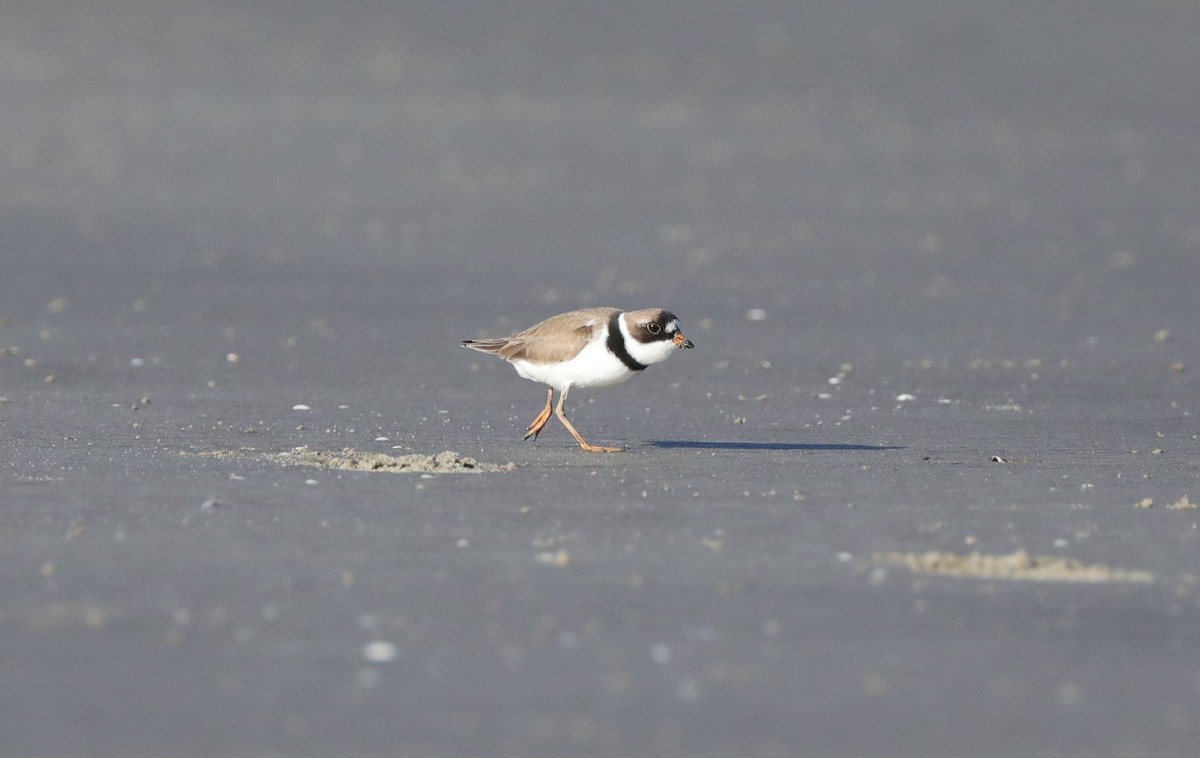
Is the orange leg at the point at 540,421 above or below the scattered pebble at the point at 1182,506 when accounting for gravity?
above

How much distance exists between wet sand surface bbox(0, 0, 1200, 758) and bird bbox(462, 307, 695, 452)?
48 centimetres

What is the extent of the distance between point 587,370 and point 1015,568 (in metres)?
A: 3.25

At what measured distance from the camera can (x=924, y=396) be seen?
11477 mm

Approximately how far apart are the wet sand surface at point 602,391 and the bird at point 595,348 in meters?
0.48

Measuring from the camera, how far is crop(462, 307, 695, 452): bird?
31.1ft

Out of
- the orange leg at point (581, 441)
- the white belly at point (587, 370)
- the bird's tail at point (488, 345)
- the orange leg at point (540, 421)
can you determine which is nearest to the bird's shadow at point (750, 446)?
the orange leg at point (581, 441)

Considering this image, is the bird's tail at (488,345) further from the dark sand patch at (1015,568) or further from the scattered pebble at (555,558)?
the dark sand patch at (1015,568)

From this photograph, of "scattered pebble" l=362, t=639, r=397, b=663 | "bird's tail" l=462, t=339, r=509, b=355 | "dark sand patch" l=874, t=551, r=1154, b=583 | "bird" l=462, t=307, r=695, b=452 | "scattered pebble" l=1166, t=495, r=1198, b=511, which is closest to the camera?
"scattered pebble" l=362, t=639, r=397, b=663

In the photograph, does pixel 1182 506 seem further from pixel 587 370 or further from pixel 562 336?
pixel 562 336

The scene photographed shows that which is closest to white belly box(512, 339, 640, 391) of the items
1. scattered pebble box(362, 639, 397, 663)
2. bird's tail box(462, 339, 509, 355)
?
bird's tail box(462, 339, 509, 355)

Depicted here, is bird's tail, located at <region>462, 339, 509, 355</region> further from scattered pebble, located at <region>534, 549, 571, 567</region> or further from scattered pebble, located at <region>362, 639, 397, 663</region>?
scattered pebble, located at <region>362, 639, 397, 663</region>

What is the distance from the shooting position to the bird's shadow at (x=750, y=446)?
31.7ft

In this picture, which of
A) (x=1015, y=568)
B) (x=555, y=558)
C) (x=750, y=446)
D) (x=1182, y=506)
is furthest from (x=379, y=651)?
(x=750, y=446)

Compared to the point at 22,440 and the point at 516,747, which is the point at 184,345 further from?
the point at 516,747
